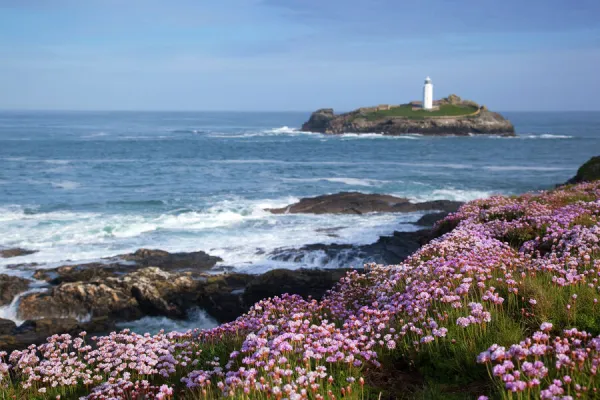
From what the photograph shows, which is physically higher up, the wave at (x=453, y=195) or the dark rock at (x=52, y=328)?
the wave at (x=453, y=195)

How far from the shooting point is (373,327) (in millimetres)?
5910

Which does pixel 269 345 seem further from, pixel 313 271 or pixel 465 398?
pixel 313 271

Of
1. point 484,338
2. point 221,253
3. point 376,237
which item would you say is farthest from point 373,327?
point 376,237

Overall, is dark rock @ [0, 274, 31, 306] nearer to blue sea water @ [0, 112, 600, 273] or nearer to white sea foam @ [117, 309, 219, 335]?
blue sea water @ [0, 112, 600, 273]

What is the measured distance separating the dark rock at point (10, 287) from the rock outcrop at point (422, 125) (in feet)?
335

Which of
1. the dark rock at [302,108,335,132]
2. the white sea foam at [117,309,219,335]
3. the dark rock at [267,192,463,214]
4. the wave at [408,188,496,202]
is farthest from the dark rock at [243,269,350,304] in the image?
the dark rock at [302,108,335,132]

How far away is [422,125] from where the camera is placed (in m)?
116

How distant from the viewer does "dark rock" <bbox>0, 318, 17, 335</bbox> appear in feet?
46.3

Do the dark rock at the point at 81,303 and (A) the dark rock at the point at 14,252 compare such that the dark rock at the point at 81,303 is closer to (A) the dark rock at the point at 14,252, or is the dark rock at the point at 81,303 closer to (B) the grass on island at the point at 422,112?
(A) the dark rock at the point at 14,252

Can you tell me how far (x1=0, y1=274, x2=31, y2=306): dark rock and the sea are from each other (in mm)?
1480

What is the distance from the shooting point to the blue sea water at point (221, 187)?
78.6 feet

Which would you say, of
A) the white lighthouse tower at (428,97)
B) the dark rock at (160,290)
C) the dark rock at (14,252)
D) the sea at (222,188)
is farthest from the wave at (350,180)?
the white lighthouse tower at (428,97)

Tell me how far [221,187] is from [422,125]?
82254 millimetres

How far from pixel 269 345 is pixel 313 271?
11.4 metres
